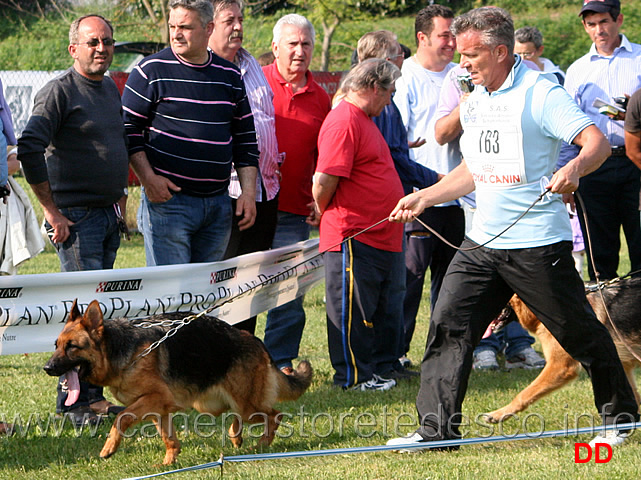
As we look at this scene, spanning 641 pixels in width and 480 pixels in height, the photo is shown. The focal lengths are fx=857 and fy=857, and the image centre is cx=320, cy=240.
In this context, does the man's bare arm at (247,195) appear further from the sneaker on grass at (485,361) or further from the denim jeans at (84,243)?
the sneaker on grass at (485,361)

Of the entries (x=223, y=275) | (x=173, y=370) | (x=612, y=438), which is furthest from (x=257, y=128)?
(x=612, y=438)

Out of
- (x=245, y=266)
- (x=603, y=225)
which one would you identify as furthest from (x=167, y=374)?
(x=603, y=225)

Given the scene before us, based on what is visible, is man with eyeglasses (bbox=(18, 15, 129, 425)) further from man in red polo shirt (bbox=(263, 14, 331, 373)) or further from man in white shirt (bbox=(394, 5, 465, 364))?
man in white shirt (bbox=(394, 5, 465, 364))

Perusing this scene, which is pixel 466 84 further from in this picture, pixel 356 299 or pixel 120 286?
pixel 120 286

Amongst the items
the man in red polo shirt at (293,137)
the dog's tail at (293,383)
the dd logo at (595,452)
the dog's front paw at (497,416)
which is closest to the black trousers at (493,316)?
the dd logo at (595,452)

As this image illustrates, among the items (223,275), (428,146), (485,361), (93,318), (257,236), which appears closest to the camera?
(93,318)

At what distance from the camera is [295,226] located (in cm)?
662

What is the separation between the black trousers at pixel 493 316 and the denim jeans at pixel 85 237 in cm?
219

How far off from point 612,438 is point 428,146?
3013mm

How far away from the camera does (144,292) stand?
17.8 ft

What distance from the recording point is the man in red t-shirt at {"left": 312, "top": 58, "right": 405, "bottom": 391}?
18.9 ft

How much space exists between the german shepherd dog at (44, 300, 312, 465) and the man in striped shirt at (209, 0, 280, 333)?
4.37ft

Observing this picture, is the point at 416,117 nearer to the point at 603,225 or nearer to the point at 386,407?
the point at 603,225

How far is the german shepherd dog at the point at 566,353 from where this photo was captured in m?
5.08
